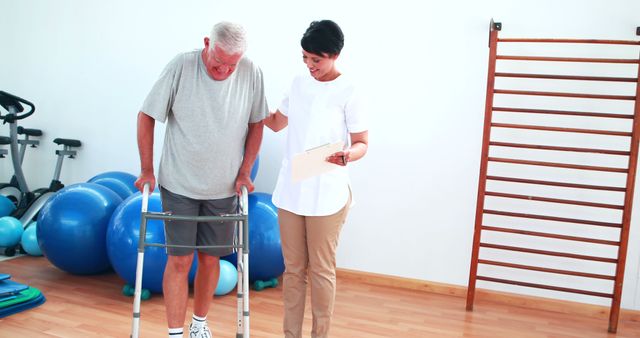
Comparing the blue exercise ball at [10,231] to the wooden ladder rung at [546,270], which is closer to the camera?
the wooden ladder rung at [546,270]

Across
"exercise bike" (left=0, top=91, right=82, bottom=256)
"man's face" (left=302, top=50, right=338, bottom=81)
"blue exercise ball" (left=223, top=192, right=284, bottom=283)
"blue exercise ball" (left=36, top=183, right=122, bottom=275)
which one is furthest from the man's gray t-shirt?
"exercise bike" (left=0, top=91, right=82, bottom=256)

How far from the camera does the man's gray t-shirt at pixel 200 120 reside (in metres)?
2.03

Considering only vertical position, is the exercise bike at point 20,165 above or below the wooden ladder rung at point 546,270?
above

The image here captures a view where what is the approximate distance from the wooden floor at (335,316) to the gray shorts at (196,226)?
2.30 ft

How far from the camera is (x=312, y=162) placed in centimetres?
192

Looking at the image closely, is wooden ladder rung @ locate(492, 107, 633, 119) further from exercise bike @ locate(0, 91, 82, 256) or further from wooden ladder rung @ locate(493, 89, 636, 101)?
exercise bike @ locate(0, 91, 82, 256)

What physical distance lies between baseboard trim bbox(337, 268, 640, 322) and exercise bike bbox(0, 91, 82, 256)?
94.1 inches

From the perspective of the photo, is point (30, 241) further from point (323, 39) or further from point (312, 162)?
point (323, 39)

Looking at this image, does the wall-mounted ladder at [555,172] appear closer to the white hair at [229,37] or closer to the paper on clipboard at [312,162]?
the paper on clipboard at [312,162]

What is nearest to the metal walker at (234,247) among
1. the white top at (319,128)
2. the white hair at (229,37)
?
the white top at (319,128)

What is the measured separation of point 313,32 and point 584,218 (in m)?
2.24

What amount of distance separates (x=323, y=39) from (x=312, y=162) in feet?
1.43

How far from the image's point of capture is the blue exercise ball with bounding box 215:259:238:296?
3141 millimetres

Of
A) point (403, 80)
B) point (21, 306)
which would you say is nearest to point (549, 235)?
point (403, 80)
